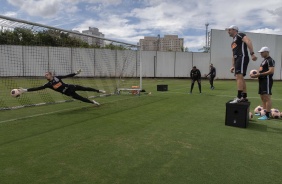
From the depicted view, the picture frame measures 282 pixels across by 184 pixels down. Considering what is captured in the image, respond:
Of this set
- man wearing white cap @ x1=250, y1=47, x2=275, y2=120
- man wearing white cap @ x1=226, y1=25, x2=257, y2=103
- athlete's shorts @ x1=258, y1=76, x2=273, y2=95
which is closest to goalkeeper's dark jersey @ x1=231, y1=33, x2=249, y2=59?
man wearing white cap @ x1=226, y1=25, x2=257, y2=103

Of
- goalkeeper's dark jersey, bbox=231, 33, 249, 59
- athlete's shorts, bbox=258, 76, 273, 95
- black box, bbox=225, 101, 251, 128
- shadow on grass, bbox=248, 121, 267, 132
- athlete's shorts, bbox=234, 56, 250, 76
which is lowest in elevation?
shadow on grass, bbox=248, 121, 267, 132

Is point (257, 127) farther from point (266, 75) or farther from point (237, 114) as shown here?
point (266, 75)

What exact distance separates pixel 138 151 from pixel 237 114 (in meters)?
3.10

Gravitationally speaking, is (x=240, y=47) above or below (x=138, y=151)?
above

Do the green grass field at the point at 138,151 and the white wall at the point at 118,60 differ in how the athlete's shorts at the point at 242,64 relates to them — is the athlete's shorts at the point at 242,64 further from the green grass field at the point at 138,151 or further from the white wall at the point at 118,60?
the white wall at the point at 118,60

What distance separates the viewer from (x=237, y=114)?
621cm

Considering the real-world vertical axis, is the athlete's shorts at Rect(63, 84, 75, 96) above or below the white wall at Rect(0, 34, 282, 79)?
below

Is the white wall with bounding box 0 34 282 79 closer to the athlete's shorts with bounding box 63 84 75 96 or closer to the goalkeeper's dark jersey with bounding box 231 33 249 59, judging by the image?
the athlete's shorts with bounding box 63 84 75 96

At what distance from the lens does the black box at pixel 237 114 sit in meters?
6.11

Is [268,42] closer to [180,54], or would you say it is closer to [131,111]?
[180,54]

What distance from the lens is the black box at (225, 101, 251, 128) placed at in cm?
611

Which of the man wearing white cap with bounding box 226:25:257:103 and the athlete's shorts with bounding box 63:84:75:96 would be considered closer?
the man wearing white cap with bounding box 226:25:257:103

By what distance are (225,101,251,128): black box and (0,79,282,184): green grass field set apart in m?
0.19

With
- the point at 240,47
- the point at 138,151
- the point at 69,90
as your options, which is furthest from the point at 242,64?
the point at 69,90
